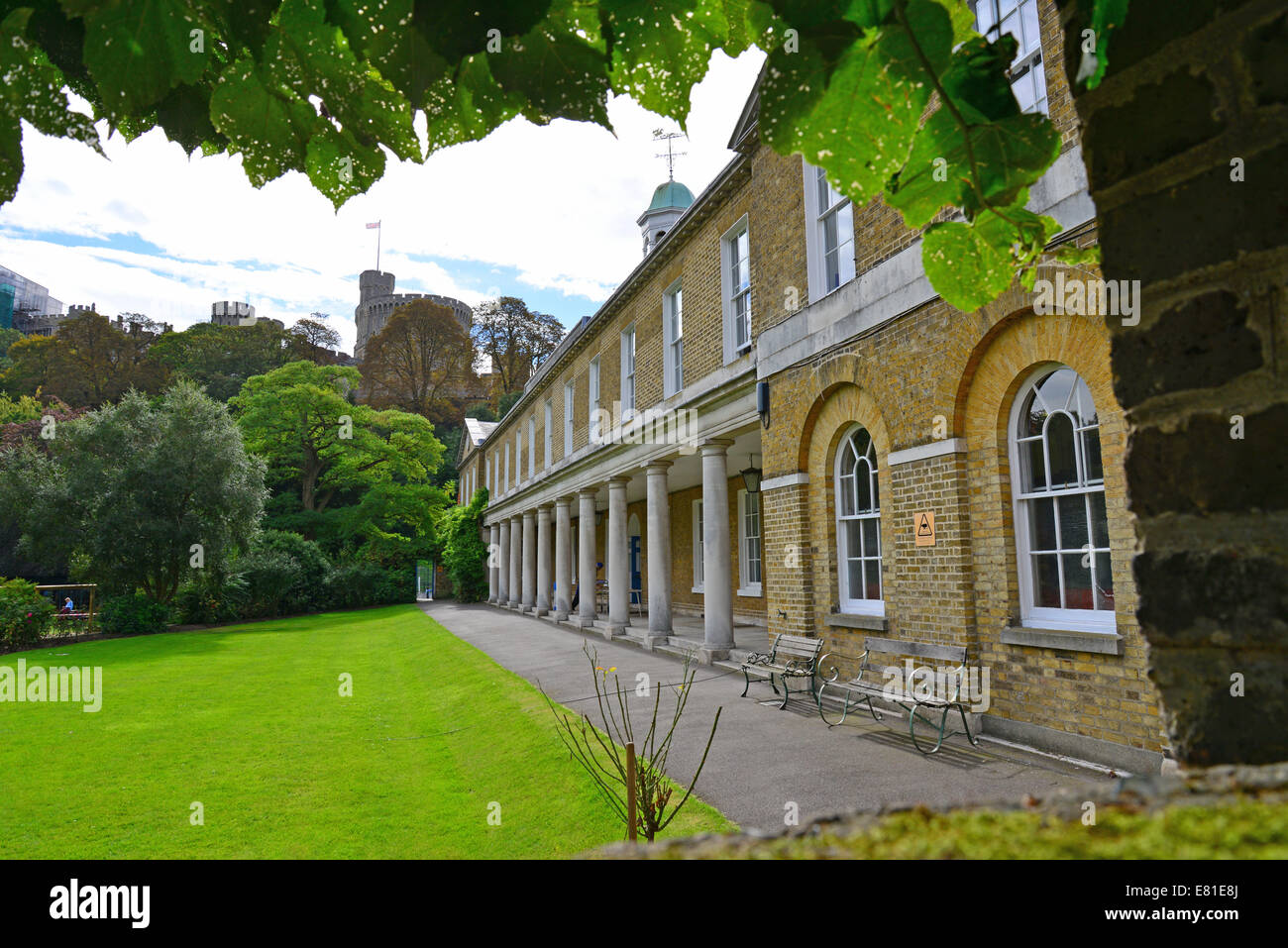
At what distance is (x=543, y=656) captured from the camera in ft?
49.9

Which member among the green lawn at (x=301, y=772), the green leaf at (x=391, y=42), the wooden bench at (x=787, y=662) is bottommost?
the green lawn at (x=301, y=772)

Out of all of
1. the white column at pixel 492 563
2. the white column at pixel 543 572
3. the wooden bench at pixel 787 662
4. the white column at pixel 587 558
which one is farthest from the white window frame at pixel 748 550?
the white column at pixel 492 563

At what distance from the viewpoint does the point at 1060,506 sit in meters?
6.64

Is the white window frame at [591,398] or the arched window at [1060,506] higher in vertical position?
the white window frame at [591,398]

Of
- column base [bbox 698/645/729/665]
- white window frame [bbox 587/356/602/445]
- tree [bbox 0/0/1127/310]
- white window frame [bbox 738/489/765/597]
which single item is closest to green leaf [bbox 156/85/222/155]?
tree [bbox 0/0/1127/310]

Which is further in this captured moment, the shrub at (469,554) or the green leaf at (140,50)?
the shrub at (469,554)

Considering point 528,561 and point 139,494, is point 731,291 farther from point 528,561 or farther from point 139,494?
point 139,494

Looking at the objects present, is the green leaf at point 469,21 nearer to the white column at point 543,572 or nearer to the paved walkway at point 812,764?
the paved walkway at point 812,764

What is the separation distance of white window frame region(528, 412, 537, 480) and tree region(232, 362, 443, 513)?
1341 cm

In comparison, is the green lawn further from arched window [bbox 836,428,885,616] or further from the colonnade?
arched window [bbox 836,428,885,616]

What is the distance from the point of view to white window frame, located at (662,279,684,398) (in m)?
14.9

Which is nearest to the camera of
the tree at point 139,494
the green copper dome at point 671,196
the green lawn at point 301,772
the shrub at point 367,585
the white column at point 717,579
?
the green lawn at point 301,772

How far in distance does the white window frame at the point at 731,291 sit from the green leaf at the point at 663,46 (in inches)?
426

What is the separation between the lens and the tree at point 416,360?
55375 mm
